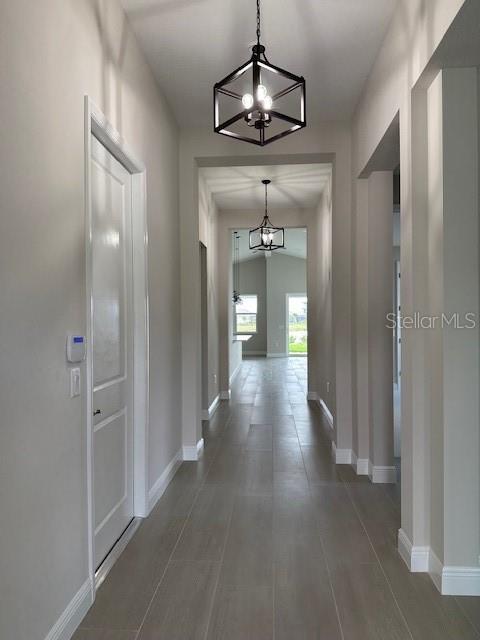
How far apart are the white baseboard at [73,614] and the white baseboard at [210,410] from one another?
13.5 feet

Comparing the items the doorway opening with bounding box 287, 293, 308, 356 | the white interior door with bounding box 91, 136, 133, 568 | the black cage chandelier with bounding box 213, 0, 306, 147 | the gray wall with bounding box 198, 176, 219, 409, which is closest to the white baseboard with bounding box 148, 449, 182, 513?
the white interior door with bounding box 91, 136, 133, 568

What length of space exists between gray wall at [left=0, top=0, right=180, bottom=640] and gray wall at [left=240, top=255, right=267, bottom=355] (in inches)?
571

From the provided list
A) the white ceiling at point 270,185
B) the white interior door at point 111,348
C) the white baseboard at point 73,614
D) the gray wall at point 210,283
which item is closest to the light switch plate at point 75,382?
the white interior door at point 111,348

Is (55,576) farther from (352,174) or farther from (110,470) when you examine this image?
(352,174)

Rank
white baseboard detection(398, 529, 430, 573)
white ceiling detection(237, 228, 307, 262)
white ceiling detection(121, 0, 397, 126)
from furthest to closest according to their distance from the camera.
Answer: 1. white ceiling detection(237, 228, 307, 262)
2. white ceiling detection(121, 0, 397, 126)
3. white baseboard detection(398, 529, 430, 573)

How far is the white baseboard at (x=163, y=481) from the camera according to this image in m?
3.41

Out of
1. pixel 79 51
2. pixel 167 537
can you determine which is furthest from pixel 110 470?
pixel 79 51

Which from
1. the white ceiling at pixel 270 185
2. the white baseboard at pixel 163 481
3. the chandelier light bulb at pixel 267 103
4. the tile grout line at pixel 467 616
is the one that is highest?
the white ceiling at pixel 270 185

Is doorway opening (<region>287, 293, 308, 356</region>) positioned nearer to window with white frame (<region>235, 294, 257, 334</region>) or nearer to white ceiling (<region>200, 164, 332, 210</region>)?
window with white frame (<region>235, 294, 257, 334</region>)

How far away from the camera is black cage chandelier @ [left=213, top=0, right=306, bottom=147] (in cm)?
202

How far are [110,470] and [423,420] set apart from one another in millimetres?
1737

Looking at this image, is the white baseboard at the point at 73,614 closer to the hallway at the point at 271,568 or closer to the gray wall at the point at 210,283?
the hallway at the point at 271,568

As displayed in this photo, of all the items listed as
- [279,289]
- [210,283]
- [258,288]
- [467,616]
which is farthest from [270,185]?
[258,288]

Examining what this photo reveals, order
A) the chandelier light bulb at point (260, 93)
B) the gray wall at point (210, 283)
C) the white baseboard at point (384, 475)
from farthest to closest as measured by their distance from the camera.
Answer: the gray wall at point (210, 283) → the white baseboard at point (384, 475) → the chandelier light bulb at point (260, 93)
